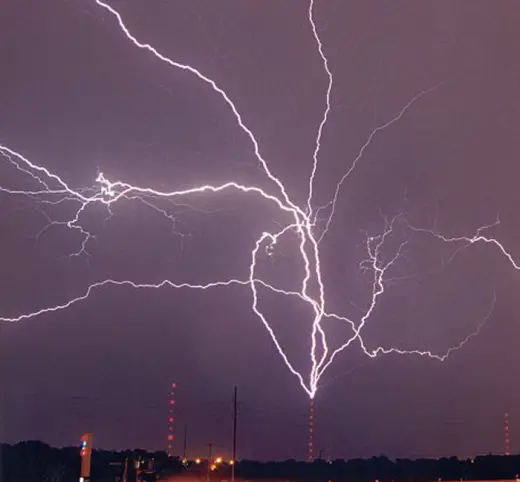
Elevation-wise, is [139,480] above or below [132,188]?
below


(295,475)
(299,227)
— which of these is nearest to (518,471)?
(295,475)

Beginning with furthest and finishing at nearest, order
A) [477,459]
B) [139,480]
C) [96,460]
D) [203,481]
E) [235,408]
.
Result: [477,459] < [96,460] < [203,481] < [235,408] < [139,480]

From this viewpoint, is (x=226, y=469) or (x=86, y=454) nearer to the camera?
(x=86, y=454)

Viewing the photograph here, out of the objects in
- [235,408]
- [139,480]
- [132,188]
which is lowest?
[139,480]

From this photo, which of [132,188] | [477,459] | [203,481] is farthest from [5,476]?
[477,459]

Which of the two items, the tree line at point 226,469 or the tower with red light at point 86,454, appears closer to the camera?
the tower with red light at point 86,454

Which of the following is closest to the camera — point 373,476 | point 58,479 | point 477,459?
point 58,479

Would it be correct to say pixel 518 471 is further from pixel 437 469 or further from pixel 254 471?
pixel 254 471

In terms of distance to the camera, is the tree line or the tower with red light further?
the tree line

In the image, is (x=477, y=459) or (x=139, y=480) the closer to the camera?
A: (x=139, y=480)

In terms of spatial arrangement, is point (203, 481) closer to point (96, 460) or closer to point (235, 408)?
point (235, 408)
